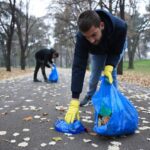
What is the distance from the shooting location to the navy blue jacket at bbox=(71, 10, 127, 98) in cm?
392

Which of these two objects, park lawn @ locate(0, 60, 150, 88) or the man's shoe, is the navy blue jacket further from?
park lawn @ locate(0, 60, 150, 88)

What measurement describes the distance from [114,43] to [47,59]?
7903 millimetres

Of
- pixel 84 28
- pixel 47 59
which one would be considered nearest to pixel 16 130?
pixel 84 28

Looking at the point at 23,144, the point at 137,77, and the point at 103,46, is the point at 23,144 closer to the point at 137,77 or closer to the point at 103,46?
the point at 103,46

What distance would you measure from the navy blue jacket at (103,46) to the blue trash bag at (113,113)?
1.02 ft

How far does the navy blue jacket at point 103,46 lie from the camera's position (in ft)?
12.9

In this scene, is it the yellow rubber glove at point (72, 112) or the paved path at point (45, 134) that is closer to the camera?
the paved path at point (45, 134)

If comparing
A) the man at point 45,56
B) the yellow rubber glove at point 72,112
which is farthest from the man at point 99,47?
the man at point 45,56

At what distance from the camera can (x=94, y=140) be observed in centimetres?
379

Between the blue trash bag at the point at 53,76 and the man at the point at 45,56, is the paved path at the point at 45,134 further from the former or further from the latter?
the blue trash bag at the point at 53,76

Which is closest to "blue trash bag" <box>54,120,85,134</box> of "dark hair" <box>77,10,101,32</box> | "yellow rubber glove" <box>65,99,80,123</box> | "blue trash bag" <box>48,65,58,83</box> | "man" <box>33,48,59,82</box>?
"yellow rubber glove" <box>65,99,80,123</box>

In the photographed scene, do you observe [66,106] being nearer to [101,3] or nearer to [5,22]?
[101,3]

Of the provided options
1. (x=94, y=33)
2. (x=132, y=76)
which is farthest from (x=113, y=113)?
(x=132, y=76)

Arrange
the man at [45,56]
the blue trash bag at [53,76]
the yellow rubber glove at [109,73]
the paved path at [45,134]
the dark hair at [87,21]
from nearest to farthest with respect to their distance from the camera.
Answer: the dark hair at [87,21] < the paved path at [45,134] < the yellow rubber glove at [109,73] < the man at [45,56] < the blue trash bag at [53,76]
